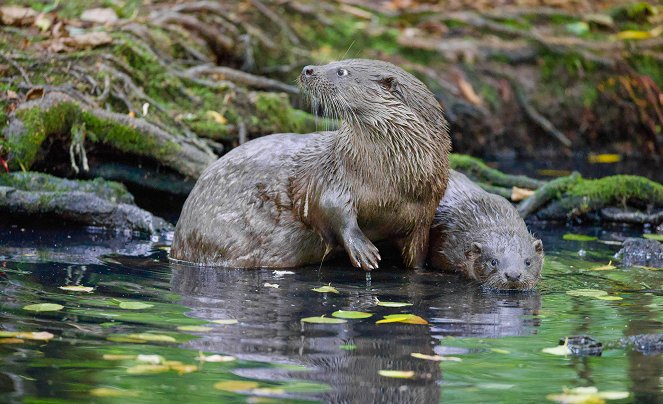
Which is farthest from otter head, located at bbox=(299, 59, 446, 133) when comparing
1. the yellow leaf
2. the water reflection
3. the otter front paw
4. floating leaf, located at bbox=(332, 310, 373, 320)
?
the yellow leaf

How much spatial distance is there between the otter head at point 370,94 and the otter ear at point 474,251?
85 centimetres

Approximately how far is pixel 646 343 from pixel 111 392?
8.47 ft

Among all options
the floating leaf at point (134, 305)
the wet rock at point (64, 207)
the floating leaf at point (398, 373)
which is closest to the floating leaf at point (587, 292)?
the floating leaf at point (398, 373)

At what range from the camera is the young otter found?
7.09 m

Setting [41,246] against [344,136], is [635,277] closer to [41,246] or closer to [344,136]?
[344,136]

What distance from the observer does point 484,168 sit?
34.3 feet

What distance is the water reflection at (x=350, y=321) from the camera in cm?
461

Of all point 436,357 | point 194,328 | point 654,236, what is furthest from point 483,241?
point 194,328

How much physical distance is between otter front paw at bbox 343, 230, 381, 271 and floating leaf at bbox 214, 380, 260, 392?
8.22 ft

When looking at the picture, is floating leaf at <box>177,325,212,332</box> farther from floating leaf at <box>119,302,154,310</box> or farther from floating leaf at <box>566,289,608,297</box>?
floating leaf at <box>566,289,608,297</box>

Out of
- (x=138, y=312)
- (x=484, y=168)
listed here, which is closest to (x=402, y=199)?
(x=138, y=312)

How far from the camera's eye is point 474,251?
24.4ft

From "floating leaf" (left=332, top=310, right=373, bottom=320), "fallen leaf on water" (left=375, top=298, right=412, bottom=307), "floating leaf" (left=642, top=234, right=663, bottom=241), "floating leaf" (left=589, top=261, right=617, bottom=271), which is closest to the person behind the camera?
"floating leaf" (left=332, top=310, right=373, bottom=320)

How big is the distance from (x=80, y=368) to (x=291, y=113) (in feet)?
21.2
